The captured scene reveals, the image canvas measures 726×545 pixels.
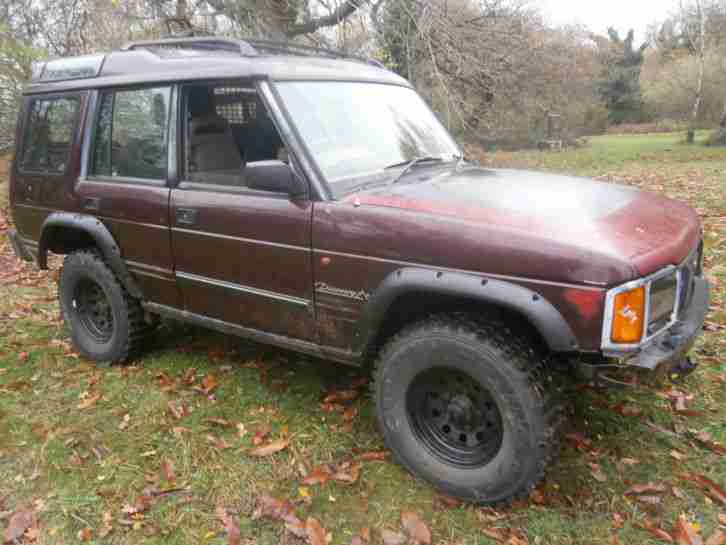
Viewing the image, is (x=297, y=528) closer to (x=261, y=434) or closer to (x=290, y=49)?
(x=261, y=434)

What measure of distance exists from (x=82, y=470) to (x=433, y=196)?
2.33 m

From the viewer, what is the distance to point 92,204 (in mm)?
3918

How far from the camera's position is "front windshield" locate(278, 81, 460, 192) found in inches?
121

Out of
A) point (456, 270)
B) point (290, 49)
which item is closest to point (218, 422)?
point (456, 270)

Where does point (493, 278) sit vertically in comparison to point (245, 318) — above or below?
above

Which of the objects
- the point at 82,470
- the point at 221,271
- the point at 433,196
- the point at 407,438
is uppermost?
the point at 433,196

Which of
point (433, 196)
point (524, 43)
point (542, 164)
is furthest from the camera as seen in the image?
point (542, 164)

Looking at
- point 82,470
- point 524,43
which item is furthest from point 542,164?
point 82,470

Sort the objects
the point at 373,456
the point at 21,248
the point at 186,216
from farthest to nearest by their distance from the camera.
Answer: the point at 21,248 < the point at 186,216 < the point at 373,456

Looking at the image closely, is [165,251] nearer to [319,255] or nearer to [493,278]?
[319,255]

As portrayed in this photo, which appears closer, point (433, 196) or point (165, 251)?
point (433, 196)

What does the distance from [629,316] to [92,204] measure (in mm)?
3323

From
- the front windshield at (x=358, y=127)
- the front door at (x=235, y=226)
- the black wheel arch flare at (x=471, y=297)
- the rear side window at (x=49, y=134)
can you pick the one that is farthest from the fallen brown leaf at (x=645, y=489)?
the rear side window at (x=49, y=134)

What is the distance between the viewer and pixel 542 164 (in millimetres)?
17578
